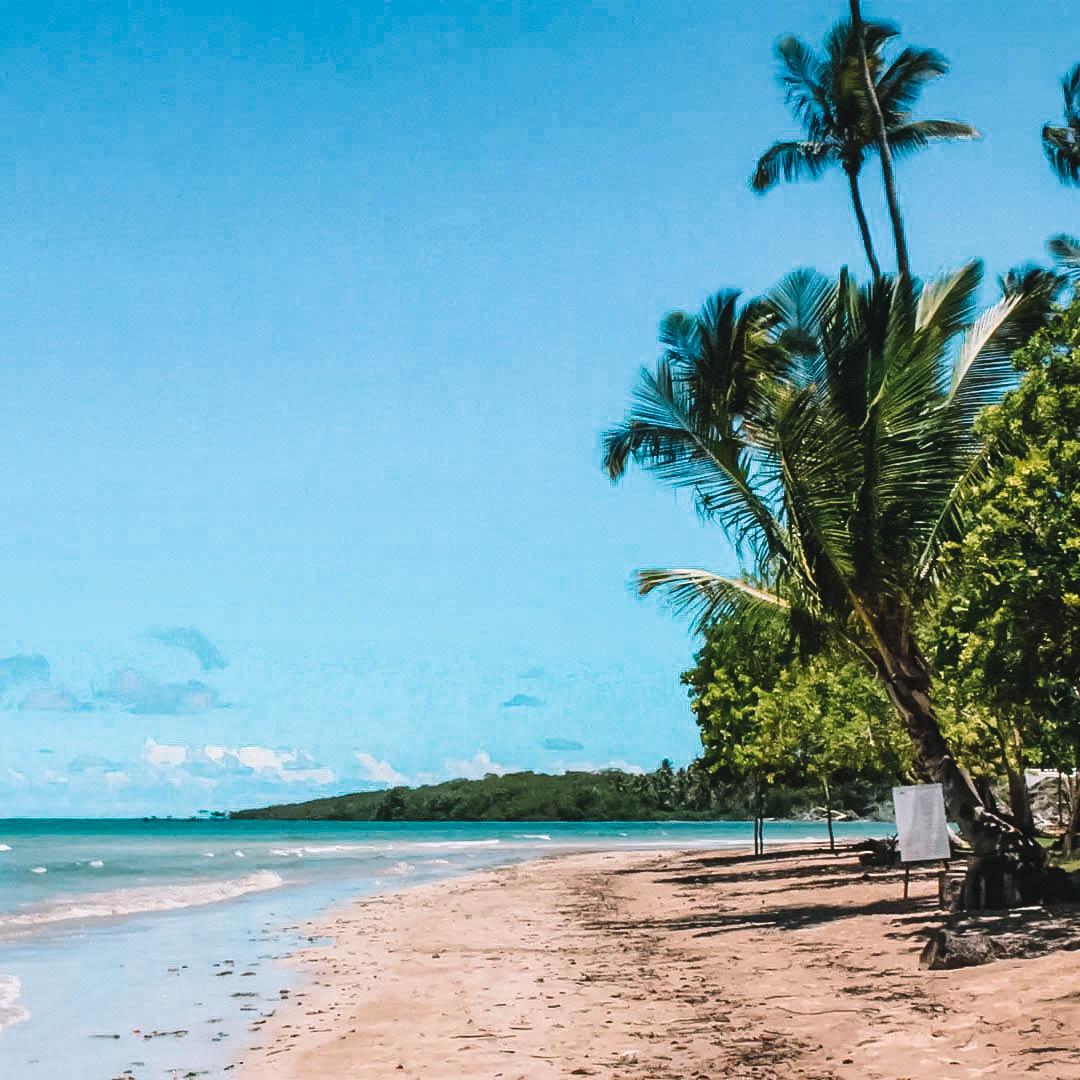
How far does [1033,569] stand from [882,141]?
34.2 feet

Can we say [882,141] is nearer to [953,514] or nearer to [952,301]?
[952,301]

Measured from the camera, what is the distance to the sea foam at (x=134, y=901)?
26000 mm

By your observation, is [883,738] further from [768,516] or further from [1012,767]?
[768,516]

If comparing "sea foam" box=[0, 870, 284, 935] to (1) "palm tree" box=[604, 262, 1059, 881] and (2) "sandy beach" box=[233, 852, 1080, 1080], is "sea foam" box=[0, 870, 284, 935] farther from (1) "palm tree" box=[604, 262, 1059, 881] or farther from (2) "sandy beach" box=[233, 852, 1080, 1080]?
(1) "palm tree" box=[604, 262, 1059, 881]

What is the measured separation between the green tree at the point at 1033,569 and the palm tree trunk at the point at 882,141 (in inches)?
244

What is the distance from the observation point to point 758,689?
3494cm

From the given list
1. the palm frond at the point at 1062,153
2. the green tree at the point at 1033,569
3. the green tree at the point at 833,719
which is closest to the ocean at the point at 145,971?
the green tree at the point at 1033,569

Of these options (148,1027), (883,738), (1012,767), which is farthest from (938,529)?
(883,738)

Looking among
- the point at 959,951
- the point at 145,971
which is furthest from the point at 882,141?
the point at 145,971

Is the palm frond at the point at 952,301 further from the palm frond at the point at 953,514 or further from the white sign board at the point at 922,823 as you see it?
the white sign board at the point at 922,823

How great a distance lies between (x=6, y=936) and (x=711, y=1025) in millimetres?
16724

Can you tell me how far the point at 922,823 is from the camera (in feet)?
49.4

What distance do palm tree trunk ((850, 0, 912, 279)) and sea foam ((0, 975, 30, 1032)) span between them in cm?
1588

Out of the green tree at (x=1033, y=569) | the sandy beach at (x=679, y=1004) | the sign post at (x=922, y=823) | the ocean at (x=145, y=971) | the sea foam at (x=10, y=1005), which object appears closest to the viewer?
the sandy beach at (x=679, y=1004)
